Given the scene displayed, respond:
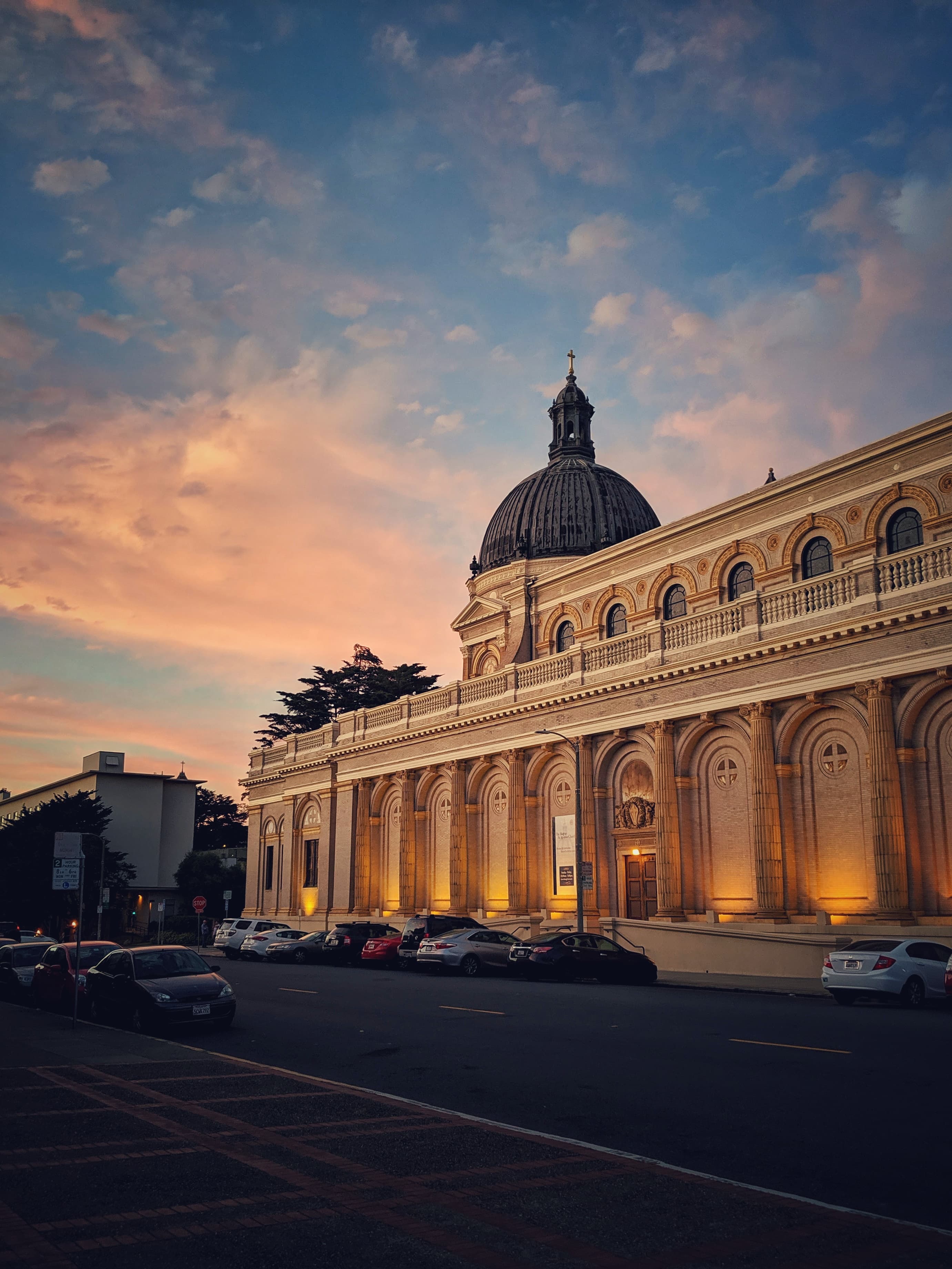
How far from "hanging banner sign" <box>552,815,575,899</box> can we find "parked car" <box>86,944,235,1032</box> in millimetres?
23177

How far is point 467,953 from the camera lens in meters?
34.1

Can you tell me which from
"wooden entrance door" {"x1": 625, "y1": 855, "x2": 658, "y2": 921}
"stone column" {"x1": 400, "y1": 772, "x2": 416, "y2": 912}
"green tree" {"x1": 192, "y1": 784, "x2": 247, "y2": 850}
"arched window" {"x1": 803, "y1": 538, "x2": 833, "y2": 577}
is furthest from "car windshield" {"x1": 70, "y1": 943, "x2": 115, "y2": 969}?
"green tree" {"x1": 192, "y1": 784, "x2": 247, "y2": 850}

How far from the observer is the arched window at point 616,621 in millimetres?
48250

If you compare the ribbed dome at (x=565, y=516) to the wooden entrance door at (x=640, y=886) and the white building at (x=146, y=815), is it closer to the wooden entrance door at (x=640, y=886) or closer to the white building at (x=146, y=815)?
the wooden entrance door at (x=640, y=886)

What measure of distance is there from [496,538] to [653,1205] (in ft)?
171

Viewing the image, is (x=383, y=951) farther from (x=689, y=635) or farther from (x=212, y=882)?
(x=212, y=882)

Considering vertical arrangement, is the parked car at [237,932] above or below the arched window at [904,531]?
below

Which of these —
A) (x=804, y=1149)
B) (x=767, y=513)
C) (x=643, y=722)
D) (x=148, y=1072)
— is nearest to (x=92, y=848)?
(x=643, y=722)

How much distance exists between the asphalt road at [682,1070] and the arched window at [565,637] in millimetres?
27033

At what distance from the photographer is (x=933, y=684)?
30.8 metres

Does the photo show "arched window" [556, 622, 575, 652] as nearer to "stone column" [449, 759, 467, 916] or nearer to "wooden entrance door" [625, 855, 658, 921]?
"stone column" [449, 759, 467, 916]

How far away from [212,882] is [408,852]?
31376mm

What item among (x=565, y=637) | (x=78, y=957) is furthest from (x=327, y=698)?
(x=78, y=957)

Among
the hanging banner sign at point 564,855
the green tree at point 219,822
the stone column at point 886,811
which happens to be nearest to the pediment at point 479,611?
the hanging banner sign at point 564,855
